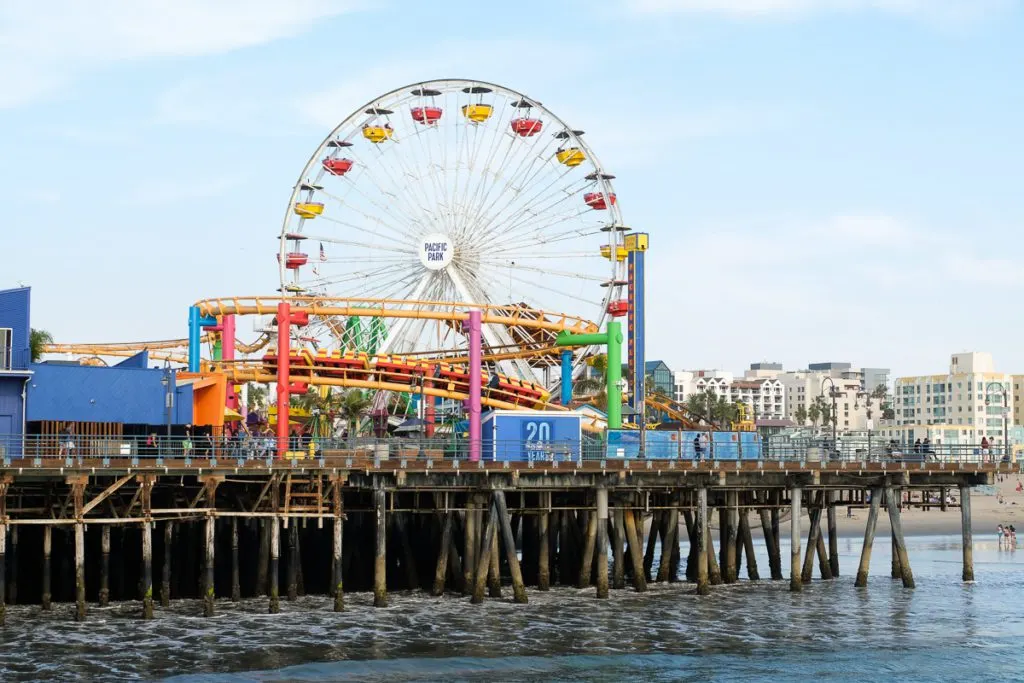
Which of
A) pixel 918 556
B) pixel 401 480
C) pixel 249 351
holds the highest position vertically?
pixel 249 351

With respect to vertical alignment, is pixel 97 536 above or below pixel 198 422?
below

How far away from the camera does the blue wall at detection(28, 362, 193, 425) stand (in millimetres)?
52781

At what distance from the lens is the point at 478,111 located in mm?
75062

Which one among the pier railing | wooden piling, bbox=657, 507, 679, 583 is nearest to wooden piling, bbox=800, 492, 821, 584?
the pier railing

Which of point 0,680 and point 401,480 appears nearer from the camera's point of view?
point 0,680

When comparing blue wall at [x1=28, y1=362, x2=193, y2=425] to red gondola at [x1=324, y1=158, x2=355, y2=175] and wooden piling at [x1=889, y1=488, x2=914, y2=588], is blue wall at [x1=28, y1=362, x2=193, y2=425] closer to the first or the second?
red gondola at [x1=324, y1=158, x2=355, y2=175]

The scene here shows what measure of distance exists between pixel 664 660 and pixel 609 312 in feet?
122

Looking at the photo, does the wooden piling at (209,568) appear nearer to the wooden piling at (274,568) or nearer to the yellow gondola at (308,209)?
the wooden piling at (274,568)

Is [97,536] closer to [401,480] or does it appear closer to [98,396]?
[98,396]

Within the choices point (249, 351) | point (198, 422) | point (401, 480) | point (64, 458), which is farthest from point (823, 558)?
point (249, 351)

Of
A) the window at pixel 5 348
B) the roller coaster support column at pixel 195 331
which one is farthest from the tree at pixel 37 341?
the window at pixel 5 348

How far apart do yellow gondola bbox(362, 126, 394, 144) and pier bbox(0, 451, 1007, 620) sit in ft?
69.7

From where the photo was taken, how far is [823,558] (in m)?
60.4

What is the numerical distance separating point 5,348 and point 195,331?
50.6 feet
